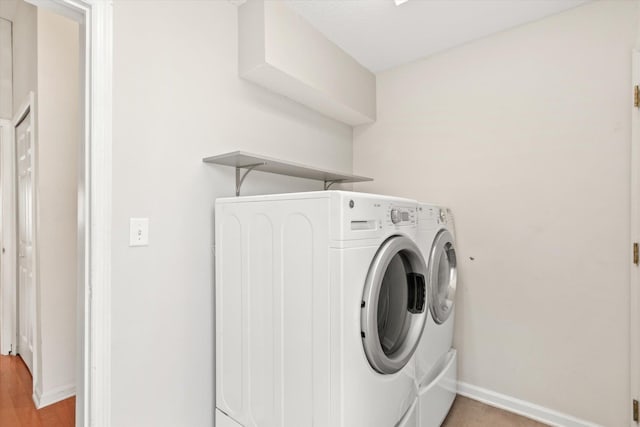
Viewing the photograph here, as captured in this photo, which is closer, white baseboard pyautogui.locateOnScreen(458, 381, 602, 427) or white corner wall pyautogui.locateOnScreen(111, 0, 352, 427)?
white corner wall pyautogui.locateOnScreen(111, 0, 352, 427)

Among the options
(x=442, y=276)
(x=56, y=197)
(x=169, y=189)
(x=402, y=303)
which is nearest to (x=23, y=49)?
(x=56, y=197)

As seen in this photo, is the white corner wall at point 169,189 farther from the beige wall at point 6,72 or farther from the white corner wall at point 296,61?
the beige wall at point 6,72

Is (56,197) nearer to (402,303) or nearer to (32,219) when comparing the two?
(32,219)

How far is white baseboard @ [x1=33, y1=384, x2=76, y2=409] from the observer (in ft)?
6.72

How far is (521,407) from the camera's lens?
2.00 m

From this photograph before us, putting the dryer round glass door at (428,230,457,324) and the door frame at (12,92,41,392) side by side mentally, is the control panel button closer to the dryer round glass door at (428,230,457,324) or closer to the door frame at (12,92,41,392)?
the dryer round glass door at (428,230,457,324)

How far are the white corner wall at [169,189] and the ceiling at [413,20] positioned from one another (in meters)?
0.62

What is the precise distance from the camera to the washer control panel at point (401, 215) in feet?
4.34

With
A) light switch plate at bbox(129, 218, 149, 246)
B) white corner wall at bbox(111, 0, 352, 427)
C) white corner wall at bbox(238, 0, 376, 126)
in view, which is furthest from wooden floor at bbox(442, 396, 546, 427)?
white corner wall at bbox(238, 0, 376, 126)

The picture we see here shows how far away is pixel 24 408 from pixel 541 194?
3.61 m

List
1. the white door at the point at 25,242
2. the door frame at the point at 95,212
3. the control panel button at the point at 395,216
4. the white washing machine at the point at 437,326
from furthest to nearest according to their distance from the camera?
1. the white door at the point at 25,242
2. the white washing machine at the point at 437,326
3. the control panel button at the point at 395,216
4. the door frame at the point at 95,212

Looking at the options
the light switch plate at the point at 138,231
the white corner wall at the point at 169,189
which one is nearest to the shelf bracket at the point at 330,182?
the white corner wall at the point at 169,189

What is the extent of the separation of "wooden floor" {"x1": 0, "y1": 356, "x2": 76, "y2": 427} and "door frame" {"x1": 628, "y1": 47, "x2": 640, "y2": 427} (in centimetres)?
321

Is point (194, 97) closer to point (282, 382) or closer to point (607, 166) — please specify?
point (282, 382)
